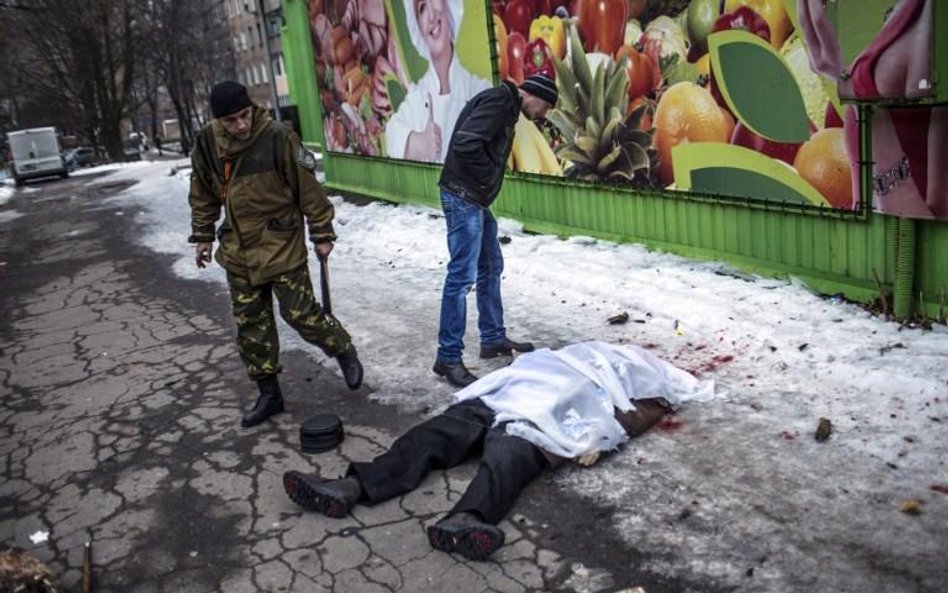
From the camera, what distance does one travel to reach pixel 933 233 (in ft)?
16.1

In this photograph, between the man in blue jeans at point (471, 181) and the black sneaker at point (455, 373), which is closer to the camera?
the man in blue jeans at point (471, 181)

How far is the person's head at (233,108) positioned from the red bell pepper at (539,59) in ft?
12.8

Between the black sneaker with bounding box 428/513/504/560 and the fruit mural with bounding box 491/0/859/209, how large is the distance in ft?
11.6

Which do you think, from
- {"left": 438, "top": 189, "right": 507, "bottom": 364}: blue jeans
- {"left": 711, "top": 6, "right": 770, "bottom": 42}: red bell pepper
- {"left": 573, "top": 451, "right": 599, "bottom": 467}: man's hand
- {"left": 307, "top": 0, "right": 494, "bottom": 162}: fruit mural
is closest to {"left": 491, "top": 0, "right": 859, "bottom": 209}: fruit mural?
{"left": 711, "top": 6, "right": 770, "bottom": 42}: red bell pepper

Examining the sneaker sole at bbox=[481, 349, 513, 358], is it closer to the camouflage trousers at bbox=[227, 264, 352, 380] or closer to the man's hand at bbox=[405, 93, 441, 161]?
the camouflage trousers at bbox=[227, 264, 352, 380]

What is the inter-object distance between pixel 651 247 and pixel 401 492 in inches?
170

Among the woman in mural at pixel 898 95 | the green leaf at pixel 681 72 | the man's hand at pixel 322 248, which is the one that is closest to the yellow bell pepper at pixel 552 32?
the green leaf at pixel 681 72

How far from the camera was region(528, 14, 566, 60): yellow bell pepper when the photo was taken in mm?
7586

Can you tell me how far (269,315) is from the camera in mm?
4727

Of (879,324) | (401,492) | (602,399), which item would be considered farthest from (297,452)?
(879,324)

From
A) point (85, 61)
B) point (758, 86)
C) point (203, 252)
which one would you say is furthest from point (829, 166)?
point (85, 61)

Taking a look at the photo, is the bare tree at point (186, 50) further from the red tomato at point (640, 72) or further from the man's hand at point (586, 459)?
the man's hand at point (586, 459)

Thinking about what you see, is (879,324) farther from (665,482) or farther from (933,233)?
(665,482)

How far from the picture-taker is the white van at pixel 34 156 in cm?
3200
